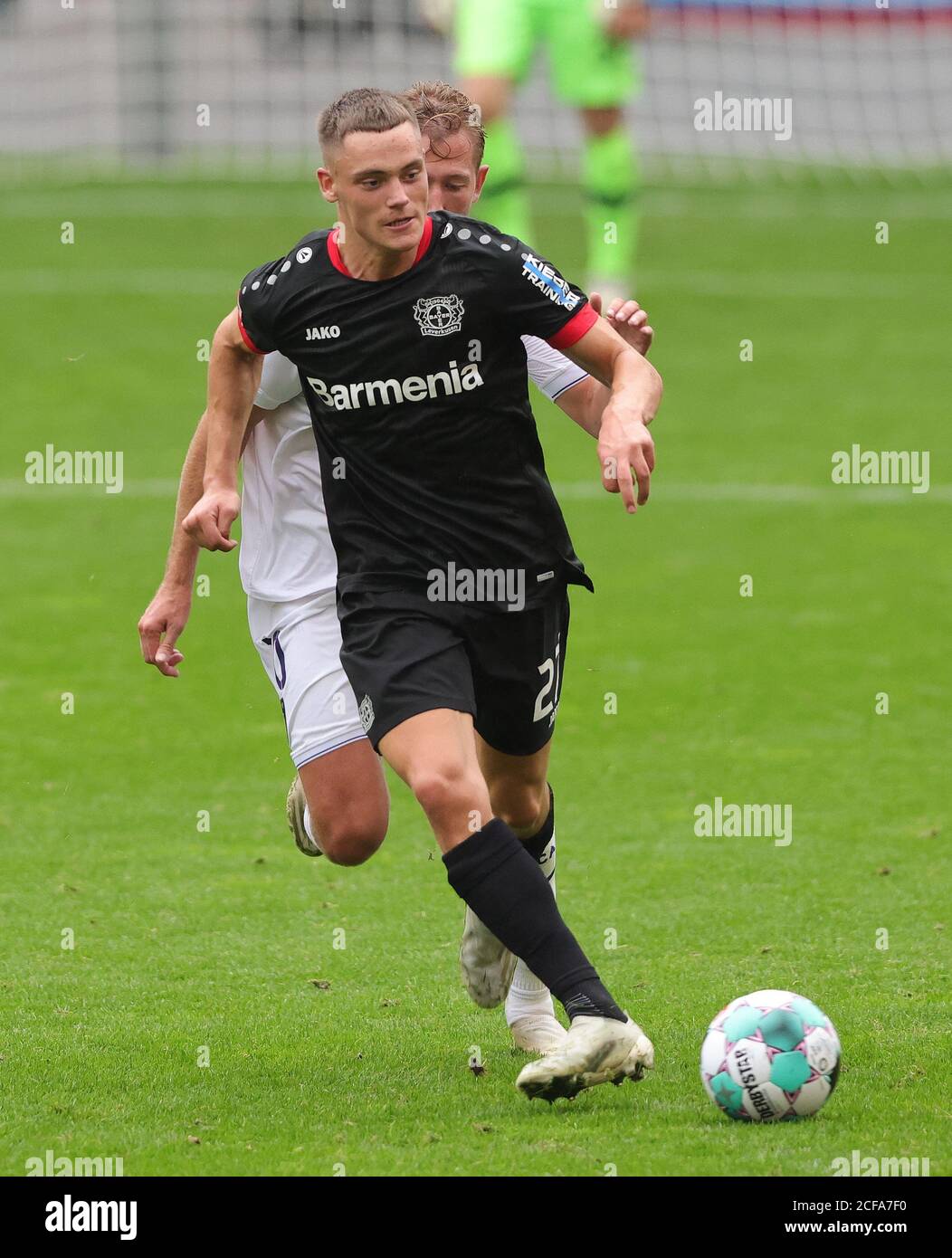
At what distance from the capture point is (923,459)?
1408 centimetres

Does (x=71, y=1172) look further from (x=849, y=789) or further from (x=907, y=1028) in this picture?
(x=849, y=789)

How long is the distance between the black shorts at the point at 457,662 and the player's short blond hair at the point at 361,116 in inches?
42.4

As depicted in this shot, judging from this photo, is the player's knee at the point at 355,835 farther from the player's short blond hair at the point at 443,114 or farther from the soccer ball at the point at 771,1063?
the player's short blond hair at the point at 443,114

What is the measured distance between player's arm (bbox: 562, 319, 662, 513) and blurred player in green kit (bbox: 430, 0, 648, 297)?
926cm

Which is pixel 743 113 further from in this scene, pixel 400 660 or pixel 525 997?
pixel 400 660

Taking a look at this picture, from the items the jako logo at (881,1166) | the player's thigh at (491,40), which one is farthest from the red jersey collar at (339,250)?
the player's thigh at (491,40)

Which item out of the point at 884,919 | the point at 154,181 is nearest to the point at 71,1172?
the point at 884,919

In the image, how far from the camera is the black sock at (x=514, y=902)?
4742 mm

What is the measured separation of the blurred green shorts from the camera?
14.7 metres

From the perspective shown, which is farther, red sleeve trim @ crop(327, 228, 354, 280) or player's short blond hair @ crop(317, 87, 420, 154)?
red sleeve trim @ crop(327, 228, 354, 280)

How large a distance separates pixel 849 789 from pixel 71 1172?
4249 millimetres

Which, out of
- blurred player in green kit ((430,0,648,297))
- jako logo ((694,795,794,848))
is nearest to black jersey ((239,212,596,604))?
jako logo ((694,795,794,848))

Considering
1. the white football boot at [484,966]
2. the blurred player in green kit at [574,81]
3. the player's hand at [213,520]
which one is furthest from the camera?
the blurred player in green kit at [574,81]

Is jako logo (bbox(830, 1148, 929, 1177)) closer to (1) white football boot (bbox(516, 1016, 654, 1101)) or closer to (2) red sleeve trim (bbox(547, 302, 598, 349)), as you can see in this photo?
(1) white football boot (bbox(516, 1016, 654, 1101))
